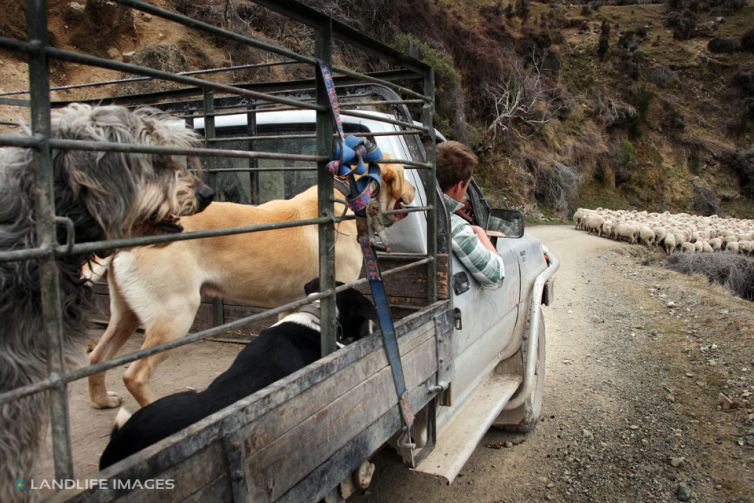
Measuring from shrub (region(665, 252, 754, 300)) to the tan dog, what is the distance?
13.2m

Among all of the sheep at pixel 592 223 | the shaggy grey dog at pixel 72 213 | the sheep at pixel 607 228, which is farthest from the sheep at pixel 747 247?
the shaggy grey dog at pixel 72 213

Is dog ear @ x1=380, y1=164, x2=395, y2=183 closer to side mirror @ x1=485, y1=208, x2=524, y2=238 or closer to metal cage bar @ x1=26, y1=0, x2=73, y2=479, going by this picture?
side mirror @ x1=485, y1=208, x2=524, y2=238

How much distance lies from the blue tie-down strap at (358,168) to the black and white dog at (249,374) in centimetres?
49

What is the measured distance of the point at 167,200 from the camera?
167cm

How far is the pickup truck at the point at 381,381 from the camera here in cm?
130

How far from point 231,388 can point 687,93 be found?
5176 centimetres

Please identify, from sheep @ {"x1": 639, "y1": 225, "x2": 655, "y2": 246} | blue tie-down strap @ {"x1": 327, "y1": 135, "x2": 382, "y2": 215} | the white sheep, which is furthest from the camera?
sheep @ {"x1": 639, "y1": 225, "x2": 655, "y2": 246}

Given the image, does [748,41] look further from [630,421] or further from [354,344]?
[354,344]

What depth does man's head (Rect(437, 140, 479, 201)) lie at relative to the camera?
3.41m

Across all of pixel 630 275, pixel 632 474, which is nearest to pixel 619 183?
pixel 630 275

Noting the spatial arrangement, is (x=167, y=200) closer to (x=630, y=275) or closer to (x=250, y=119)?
(x=250, y=119)

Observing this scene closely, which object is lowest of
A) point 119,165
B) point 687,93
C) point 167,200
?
point 167,200

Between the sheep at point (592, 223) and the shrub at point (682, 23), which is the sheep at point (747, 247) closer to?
the sheep at point (592, 223)

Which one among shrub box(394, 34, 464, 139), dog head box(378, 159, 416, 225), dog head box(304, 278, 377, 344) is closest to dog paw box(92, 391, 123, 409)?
dog head box(304, 278, 377, 344)
